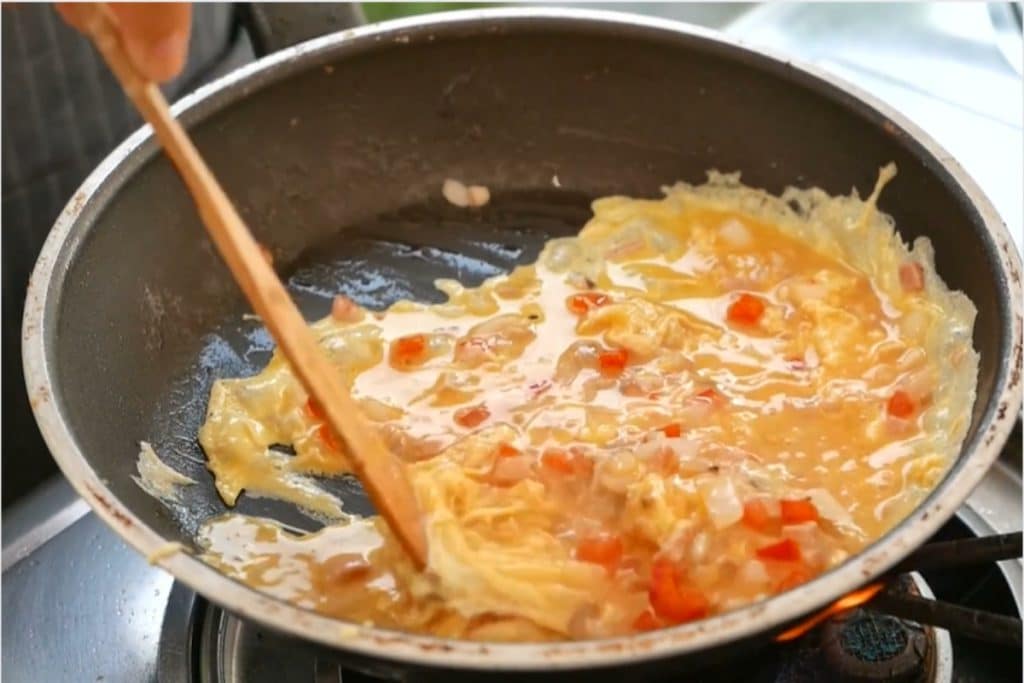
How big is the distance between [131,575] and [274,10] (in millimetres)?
796

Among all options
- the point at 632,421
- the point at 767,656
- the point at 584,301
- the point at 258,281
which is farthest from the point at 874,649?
the point at 258,281

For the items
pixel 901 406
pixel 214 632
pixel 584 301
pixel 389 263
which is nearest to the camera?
pixel 214 632

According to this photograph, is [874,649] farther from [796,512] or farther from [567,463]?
[567,463]

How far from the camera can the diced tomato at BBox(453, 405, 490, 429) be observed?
4.25 ft

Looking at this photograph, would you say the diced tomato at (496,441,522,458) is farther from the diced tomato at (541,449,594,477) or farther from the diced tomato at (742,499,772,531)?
the diced tomato at (742,499,772,531)

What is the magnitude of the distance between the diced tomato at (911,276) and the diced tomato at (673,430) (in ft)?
1.16

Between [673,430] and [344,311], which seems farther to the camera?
[344,311]

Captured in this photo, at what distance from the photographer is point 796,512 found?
1.10 meters

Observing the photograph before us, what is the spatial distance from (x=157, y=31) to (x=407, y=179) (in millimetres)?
662

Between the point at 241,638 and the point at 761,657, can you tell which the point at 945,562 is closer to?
the point at 761,657

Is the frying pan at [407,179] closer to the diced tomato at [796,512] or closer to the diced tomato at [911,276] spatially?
the diced tomato at [911,276]

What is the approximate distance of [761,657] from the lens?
3.62ft

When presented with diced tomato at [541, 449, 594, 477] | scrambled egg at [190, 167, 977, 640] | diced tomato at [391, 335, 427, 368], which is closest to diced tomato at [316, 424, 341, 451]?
scrambled egg at [190, 167, 977, 640]

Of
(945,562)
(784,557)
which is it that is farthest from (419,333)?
(945,562)
